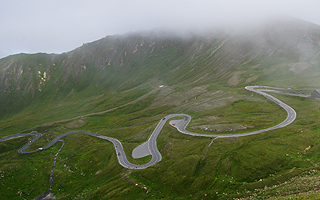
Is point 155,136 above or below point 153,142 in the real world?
above

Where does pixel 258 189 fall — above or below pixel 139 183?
above

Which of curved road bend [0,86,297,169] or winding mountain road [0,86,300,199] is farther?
curved road bend [0,86,297,169]

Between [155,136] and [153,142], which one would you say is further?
[155,136]

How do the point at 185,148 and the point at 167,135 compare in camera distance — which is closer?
the point at 185,148

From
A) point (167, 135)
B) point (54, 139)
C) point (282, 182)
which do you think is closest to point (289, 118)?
point (282, 182)

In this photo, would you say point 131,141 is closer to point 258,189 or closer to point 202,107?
point 202,107

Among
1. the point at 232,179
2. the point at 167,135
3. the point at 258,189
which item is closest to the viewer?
the point at 258,189

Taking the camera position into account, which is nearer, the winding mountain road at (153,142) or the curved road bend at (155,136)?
the winding mountain road at (153,142)

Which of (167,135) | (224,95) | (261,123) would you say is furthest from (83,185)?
(224,95)

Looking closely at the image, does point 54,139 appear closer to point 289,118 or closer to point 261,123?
point 261,123

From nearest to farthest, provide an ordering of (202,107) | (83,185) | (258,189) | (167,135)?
(258,189)
(83,185)
(167,135)
(202,107)
